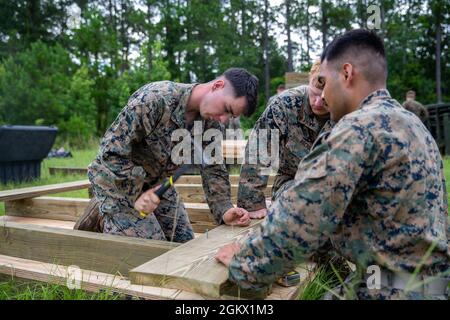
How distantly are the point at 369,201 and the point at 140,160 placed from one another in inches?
71.9

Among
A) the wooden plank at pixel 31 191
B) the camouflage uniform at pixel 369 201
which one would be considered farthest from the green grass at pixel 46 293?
the wooden plank at pixel 31 191

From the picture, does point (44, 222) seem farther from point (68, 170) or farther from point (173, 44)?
point (173, 44)

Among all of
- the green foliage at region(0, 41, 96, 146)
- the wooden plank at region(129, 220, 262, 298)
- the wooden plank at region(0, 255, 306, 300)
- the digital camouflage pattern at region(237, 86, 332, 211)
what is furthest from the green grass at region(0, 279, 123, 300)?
the green foliage at region(0, 41, 96, 146)

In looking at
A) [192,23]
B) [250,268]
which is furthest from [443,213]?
[192,23]

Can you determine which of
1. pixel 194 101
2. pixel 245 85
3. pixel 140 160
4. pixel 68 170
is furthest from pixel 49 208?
pixel 68 170

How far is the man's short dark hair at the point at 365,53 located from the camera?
5.20 feet

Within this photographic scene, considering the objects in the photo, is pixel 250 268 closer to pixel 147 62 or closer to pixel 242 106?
pixel 242 106

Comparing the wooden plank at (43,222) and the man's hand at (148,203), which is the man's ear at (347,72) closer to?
the man's hand at (148,203)

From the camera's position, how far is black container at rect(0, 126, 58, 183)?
666 cm

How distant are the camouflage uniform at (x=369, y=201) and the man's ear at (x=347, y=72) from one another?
0.33 feet

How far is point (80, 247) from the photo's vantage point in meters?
2.30

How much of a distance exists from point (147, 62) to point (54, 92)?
469cm

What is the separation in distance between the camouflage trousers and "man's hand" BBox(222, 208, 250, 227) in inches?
15.8

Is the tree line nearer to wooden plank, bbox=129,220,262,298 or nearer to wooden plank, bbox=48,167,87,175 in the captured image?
wooden plank, bbox=48,167,87,175
